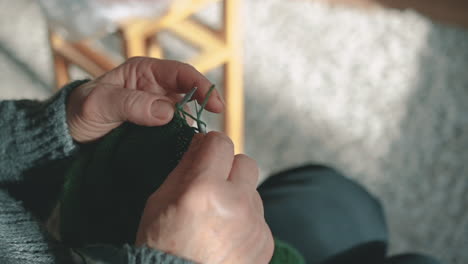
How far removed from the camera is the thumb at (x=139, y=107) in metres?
0.40

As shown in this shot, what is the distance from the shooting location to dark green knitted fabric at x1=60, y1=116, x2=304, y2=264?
1.31ft

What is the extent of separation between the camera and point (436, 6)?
1486 millimetres

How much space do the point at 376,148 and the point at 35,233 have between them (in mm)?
877

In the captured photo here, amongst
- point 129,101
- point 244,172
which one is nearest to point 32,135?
point 129,101

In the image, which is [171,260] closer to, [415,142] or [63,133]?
[63,133]

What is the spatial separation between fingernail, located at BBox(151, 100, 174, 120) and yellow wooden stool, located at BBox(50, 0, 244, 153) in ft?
1.60

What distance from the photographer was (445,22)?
143 centimetres

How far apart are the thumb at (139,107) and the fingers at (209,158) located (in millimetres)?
51

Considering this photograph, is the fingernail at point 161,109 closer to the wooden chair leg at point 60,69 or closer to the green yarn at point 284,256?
the green yarn at point 284,256

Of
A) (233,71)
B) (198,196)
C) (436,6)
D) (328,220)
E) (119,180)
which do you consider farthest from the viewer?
(436,6)

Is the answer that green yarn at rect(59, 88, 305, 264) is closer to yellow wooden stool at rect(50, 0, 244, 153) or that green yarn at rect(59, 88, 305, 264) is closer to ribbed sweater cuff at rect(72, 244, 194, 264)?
ribbed sweater cuff at rect(72, 244, 194, 264)

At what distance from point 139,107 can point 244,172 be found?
10cm

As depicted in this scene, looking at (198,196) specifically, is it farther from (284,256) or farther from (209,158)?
(284,256)

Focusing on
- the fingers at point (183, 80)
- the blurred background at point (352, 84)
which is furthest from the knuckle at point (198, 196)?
the blurred background at point (352, 84)
